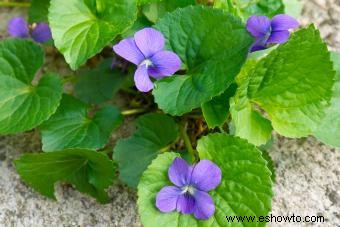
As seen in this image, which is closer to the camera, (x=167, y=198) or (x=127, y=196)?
(x=167, y=198)

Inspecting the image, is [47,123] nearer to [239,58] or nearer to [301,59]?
[239,58]

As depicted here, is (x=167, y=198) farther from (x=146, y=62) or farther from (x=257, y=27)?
(x=257, y=27)

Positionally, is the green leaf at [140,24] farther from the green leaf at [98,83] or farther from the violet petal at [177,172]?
the violet petal at [177,172]

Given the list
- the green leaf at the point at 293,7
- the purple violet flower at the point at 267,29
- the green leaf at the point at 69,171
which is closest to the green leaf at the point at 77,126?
the green leaf at the point at 69,171

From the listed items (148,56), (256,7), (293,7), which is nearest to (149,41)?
(148,56)

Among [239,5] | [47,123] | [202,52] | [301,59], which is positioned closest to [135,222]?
[47,123]

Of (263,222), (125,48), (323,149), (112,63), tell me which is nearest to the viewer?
(263,222)
